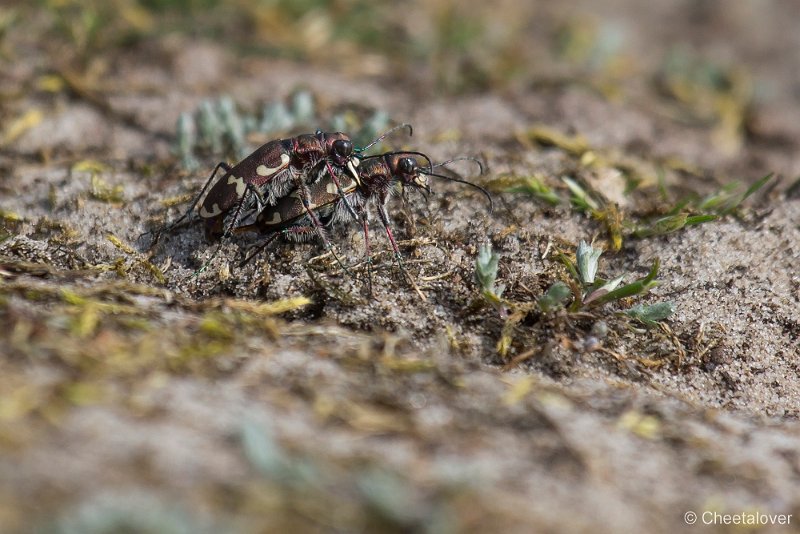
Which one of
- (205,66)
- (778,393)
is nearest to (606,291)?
(778,393)

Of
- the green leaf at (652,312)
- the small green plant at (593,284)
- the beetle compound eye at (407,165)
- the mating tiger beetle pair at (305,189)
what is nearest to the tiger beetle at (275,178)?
the mating tiger beetle pair at (305,189)

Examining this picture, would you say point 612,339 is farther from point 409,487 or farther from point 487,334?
point 409,487

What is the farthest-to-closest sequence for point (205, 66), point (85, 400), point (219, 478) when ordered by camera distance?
point (205, 66)
point (85, 400)
point (219, 478)

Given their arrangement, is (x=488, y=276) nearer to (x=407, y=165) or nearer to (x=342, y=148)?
(x=407, y=165)

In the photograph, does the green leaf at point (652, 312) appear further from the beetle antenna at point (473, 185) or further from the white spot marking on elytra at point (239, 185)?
the white spot marking on elytra at point (239, 185)

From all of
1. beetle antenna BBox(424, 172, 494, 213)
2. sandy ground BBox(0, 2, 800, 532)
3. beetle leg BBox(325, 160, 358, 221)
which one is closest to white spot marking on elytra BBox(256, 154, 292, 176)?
beetle leg BBox(325, 160, 358, 221)

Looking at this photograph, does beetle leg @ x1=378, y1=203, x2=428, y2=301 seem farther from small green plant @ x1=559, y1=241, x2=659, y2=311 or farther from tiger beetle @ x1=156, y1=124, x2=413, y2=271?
small green plant @ x1=559, y1=241, x2=659, y2=311
